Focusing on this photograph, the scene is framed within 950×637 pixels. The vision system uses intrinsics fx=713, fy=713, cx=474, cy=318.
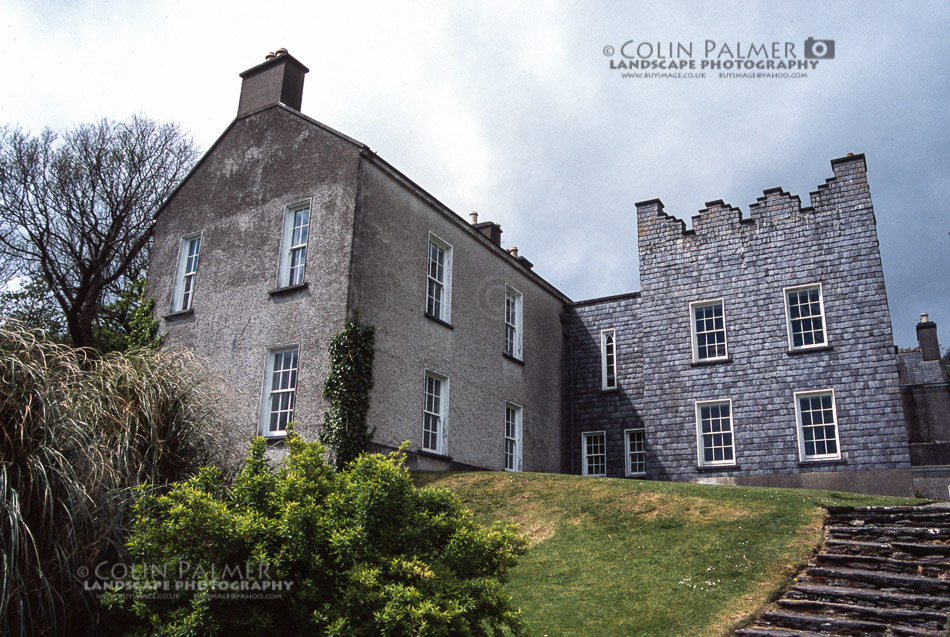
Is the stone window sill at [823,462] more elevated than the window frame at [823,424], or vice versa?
the window frame at [823,424]

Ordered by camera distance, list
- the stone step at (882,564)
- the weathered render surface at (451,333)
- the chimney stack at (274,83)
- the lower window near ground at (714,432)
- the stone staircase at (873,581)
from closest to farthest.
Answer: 1. the stone staircase at (873,581)
2. the stone step at (882,564)
3. the weathered render surface at (451,333)
4. the chimney stack at (274,83)
5. the lower window near ground at (714,432)

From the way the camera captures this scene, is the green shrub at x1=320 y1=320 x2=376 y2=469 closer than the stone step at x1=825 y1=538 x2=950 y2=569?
No

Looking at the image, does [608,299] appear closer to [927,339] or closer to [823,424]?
[823,424]

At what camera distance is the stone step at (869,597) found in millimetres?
7602

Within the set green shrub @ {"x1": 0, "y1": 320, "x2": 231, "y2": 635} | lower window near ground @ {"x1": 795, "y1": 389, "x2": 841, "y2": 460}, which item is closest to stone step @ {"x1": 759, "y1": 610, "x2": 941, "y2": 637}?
green shrub @ {"x1": 0, "y1": 320, "x2": 231, "y2": 635}

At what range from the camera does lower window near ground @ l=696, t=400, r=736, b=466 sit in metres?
19.0

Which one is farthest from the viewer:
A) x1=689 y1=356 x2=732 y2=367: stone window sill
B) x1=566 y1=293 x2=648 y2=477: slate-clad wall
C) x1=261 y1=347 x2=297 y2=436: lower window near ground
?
x1=566 y1=293 x2=648 y2=477: slate-clad wall

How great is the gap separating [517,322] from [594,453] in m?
4.76

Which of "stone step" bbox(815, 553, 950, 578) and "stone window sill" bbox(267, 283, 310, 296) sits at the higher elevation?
"stone window sill" bbox(267, 283, 310, 296)

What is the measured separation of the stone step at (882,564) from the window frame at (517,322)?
11.6 m

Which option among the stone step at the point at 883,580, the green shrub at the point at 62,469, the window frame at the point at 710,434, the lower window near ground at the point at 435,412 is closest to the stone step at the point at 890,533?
the stone step at the point at 883,580

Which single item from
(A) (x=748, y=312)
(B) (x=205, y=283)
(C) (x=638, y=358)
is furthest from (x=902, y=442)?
(B) (x=205, y=283)

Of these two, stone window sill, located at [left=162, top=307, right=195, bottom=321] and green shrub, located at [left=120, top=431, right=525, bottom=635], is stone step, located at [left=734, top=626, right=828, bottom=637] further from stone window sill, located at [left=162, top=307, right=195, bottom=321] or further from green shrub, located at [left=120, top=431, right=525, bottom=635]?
stone window sill, located at [left=162, top=307, right=195, bottom=321]

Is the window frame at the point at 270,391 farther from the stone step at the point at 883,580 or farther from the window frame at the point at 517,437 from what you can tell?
the stone step at the point at 883,580
